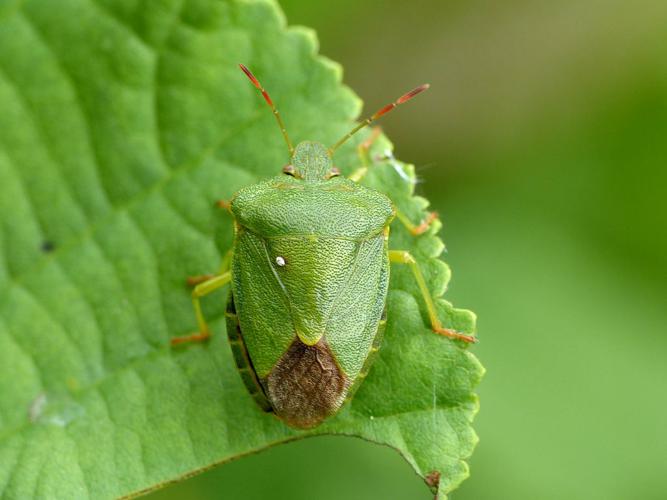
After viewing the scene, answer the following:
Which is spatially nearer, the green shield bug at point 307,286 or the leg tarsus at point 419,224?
the green shield bug at point 307,286

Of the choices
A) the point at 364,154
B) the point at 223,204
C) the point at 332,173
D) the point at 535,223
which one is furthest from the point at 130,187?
the point at 535,223

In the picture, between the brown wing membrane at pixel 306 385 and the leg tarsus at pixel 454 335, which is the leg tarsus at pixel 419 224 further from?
the brown wing membrane at pixel 306 385

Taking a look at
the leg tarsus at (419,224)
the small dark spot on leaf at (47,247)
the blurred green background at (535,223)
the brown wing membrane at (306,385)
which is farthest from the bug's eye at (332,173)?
the blurred green background at (535,223)

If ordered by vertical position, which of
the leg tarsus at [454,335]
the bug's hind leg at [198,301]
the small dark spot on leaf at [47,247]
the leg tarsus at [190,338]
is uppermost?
the leg tarsus at [454,335]

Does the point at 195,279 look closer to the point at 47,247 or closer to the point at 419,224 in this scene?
the point at 47,247

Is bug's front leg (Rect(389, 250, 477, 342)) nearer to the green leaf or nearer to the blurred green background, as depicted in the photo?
the green leaf

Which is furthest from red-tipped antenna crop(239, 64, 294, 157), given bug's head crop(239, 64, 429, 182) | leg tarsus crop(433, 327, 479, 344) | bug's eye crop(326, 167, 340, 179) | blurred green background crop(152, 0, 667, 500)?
blurred green background crop(152, 0, 667, 500)

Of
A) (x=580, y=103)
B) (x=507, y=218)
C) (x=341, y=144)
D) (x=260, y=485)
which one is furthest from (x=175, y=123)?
(x=580, y=103)
